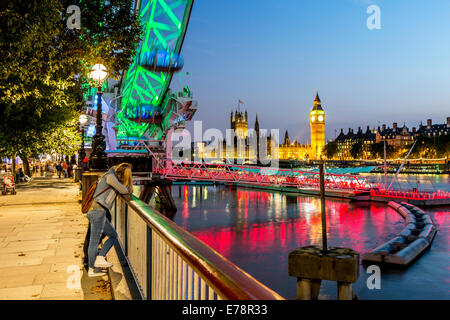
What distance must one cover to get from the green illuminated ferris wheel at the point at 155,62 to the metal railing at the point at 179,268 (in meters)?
31.4

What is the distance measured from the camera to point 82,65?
1692 cm

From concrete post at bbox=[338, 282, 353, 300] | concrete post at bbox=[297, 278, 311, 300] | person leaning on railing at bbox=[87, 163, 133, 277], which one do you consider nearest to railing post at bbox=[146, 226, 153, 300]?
person leaning on railing at bbox=[87, 163, 133, 277]

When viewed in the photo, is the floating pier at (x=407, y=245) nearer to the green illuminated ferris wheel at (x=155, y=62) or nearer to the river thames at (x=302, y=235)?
the river thames at (x=302, y=235)

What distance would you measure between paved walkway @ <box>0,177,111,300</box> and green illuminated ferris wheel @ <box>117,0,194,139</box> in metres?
24.3

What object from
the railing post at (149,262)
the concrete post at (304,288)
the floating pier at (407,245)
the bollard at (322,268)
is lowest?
the floating pier at (407,245)

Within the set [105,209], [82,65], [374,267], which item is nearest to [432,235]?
[374,267]

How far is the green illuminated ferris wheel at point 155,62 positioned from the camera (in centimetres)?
4122

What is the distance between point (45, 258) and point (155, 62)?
138ft

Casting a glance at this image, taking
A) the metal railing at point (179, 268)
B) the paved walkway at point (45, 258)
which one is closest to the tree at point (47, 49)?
the paved walkway at point (45, 258)

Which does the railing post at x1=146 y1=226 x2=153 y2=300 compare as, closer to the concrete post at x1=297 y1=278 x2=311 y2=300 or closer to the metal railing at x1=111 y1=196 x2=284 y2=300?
the metal railing at x1=111 y1=196 x2=284 y2=300

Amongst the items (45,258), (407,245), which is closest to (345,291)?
(45,258)

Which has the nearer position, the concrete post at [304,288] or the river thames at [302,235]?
the concrete post at [304,288]

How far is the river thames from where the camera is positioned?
17.5 m

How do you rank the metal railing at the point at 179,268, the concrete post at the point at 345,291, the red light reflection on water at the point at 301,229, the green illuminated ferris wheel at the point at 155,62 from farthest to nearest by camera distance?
1. the green illuminated ferris wheel at the point at 155,62
2. the red light reflection on water at the point at 301,229
3. the concrete post at the point at 345,291
4. the metal railing at the point at 179,268
